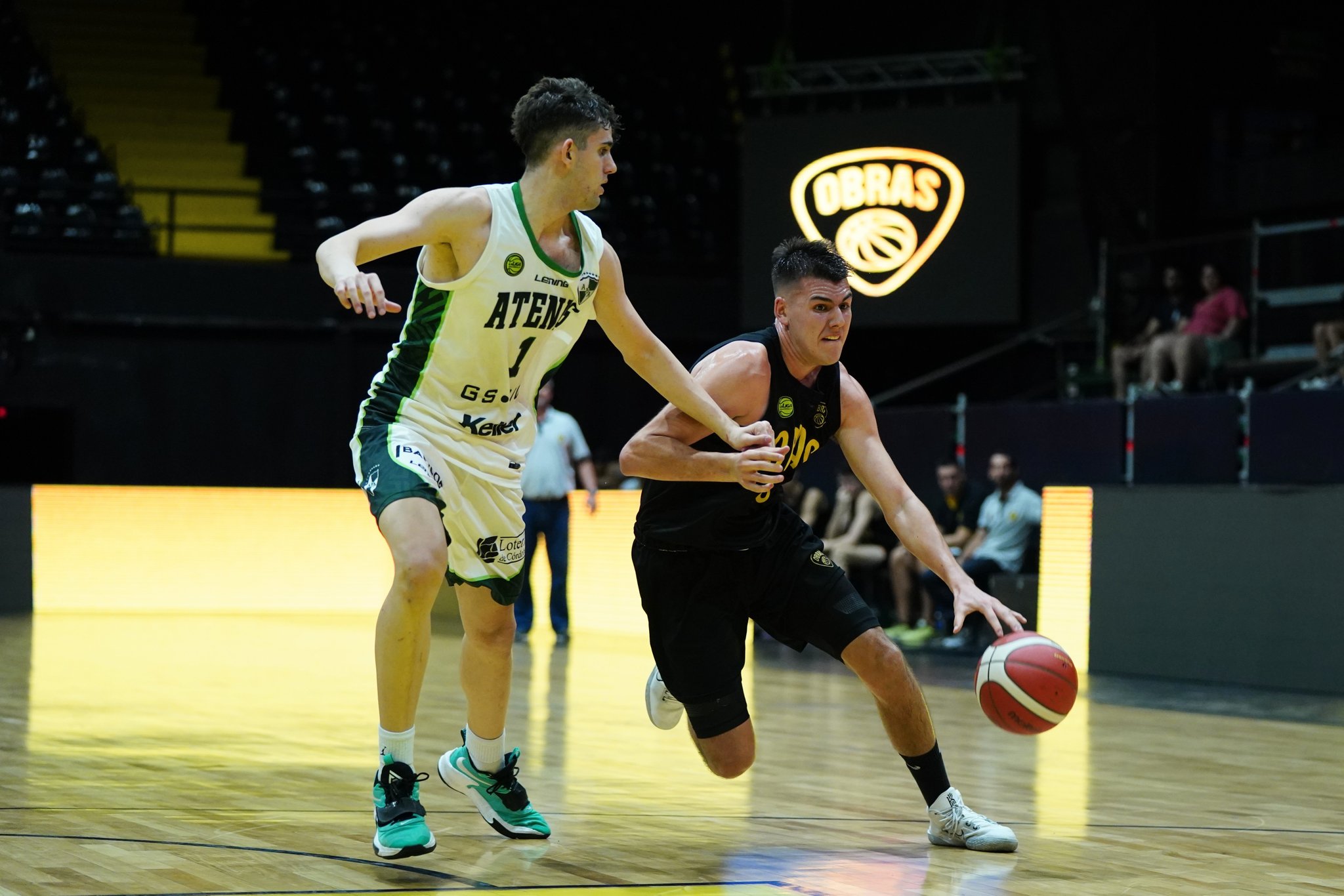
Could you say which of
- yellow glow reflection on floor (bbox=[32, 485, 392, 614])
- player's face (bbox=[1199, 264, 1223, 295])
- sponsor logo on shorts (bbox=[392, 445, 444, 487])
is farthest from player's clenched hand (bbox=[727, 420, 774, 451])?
yellow glow reflection on floor (bbox=[32, 485, 392, 614])

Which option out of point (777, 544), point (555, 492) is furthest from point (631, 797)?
point (555, 492)

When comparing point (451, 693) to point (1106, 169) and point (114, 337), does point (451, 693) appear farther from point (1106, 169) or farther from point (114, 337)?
point (1106, 169)

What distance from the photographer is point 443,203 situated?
3771 mm

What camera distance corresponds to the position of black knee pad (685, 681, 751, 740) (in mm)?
4453

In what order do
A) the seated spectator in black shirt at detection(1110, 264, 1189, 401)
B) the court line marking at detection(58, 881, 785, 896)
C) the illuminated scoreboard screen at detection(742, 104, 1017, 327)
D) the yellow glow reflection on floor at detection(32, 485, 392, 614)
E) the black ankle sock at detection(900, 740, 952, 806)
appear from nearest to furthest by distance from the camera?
the court line marking at detection(58, 881, 785, 896)
the black ankle sock at detection(900, 740, 952, 806)
the seated spectator in black shirt at detection(1110, 264, 1189, 401)
the yellow glow reflection on floor at detection(32, 485, 392, 614)
the illuminated scoreboard screen at detection(742, 104, 1017, 327)

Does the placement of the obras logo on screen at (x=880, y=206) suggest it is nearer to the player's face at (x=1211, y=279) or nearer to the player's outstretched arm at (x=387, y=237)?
the player's face at (x=1211, y=279)

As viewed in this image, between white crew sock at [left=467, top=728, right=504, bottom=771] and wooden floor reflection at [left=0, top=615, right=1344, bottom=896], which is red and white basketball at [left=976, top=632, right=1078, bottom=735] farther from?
white crew sock at [left=467, top=728, right=504, bottom=771]

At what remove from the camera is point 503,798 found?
412cm

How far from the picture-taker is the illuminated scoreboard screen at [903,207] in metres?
14.6

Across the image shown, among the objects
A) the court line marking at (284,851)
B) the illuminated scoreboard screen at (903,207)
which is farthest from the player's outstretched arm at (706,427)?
the illuminated scoreboard screen at (903,207)

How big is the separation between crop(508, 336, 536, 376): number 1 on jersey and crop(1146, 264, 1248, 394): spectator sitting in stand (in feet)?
26.8

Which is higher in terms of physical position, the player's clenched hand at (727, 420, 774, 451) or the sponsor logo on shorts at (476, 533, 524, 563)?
the player's clenched hand at (727, 420, 774, 451)

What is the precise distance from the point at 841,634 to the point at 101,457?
39.9 feet

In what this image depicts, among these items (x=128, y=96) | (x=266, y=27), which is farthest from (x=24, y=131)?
(x=266, y=27)
